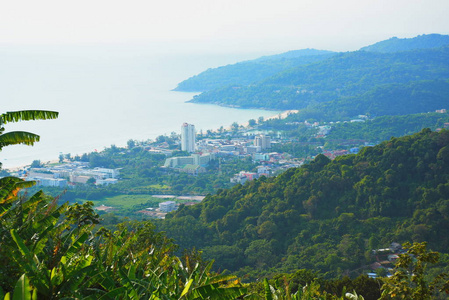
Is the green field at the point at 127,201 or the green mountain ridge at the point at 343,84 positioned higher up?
the green mountain ridge at the point at 343,84

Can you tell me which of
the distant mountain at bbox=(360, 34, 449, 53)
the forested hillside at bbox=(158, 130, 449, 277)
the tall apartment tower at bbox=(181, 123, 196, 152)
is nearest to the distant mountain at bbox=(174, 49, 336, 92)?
the distant mountain at bbox=(360, 34, 449, 53)

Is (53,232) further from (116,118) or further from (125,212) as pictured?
(116,118)

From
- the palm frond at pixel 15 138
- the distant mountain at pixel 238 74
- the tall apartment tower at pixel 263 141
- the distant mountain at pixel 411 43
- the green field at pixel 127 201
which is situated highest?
the distant mountain at pixel 411 43

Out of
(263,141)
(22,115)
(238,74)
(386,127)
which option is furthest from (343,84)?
(22,115)

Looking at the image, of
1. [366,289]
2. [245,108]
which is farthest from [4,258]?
[245,108]

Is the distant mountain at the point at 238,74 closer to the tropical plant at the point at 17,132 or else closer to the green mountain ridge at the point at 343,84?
the green mountain ridge at the point at 343,84

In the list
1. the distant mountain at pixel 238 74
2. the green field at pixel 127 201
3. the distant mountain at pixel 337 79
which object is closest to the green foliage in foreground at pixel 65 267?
the green field at pixel 127 201
